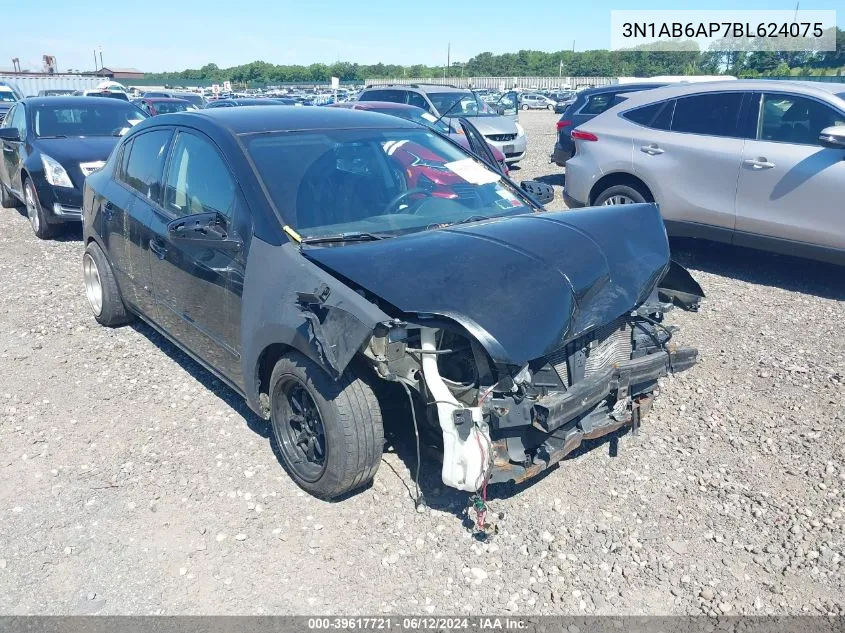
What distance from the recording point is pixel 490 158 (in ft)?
17.7

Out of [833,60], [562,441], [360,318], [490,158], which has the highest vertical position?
[833,60]

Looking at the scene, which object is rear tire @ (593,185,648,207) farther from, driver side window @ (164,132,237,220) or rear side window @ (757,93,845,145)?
driver side window @ (164,132,237,220)

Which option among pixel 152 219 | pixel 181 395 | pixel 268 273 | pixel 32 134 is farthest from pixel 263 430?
pixel 32 134

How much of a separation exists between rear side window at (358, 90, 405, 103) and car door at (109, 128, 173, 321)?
431 inches

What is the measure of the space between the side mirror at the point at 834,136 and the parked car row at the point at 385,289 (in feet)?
8.87

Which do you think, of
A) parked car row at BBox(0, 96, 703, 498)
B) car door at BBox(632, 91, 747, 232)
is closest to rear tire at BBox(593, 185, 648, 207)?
car door at BBox(632, 91, 747, 232)

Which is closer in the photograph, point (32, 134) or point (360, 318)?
point (360, 318)

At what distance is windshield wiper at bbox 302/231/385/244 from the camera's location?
134 inches

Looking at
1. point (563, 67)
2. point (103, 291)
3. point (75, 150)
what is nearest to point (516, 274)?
point (103, 291)

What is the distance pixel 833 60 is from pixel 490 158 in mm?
52840

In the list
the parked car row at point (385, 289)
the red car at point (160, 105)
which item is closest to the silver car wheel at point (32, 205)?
the parked car row at point (385, 289)

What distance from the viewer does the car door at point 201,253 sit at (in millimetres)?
3602

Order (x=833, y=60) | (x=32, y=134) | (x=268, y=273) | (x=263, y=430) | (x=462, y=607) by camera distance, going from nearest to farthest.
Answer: (x=462, y=607) → (x=268, y=273) → (x=263, y=430) → (x=32, y=134) → (x=833, y=60)

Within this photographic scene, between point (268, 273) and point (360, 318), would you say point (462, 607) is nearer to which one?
point (360, 318)
